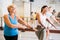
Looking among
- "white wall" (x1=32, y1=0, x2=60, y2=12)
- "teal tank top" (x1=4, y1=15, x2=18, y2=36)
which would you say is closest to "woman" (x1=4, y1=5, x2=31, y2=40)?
"teal tank top" (x1=4, y1=15, x2=18, y2=36)

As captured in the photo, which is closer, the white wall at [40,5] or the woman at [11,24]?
the woman at [11,24]

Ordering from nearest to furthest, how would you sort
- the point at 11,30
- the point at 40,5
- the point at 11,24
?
1. the point at 11,24
2. the point at 11,30
3. the point at 40,5

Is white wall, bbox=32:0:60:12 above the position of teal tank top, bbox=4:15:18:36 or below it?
above

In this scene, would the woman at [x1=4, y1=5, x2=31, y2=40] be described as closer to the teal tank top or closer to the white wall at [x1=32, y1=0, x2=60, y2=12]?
the teal tank top

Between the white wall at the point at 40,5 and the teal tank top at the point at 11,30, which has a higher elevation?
the white wall at the point at 40,5

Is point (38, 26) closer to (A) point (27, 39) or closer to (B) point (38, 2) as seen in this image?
(A) point (27, 39)

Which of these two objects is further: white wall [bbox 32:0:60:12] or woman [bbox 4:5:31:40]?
white wall [bbox 32:0:60:12]

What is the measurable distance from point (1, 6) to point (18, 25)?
786 centimetres

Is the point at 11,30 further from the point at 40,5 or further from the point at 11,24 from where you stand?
the point at 40,5

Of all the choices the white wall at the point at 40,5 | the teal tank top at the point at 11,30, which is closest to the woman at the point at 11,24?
the teal tank top at the point at 11,30

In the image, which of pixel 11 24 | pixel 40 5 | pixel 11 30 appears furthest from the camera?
pixel 40 5

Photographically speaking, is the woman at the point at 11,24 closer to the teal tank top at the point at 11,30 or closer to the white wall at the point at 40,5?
the teal tank top at the point at 11,30

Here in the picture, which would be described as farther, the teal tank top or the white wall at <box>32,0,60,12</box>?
the white wall at <box>32,0,60,12</box>

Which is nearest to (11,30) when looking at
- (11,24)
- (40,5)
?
(11,24)
